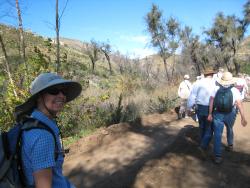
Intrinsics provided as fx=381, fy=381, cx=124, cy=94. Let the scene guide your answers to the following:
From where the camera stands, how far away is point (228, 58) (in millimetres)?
43406

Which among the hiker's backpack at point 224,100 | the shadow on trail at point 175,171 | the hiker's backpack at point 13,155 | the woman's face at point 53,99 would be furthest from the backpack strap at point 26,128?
the hiker's backpack at point 224,100

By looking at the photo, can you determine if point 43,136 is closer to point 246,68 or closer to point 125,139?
point 125,139

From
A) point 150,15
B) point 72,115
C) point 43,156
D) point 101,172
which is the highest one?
point 150,15

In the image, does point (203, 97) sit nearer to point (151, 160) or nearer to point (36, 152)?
point (151, 160)

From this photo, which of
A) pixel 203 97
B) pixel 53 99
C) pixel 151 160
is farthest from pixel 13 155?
pixel 203 97

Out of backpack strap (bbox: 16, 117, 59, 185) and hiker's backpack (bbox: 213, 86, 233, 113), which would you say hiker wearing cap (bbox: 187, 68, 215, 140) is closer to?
hiker's backpack (bbox: 213, 86, 233, 113)

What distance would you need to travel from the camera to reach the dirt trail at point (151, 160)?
6871 millimetres

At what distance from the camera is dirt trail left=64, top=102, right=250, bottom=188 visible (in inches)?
271

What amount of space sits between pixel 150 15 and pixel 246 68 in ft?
62.2

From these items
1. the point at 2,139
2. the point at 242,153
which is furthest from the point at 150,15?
the point at 2,139

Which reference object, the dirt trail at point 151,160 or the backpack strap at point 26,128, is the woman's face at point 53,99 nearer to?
the backpack strap at point 26,128

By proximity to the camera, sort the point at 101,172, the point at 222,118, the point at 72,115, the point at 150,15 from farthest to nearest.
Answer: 1. the point at 150,15
2. the point at 72,115
3. the point at 101,172
4. the point at 222,118

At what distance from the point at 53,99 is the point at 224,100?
5165 millimetres

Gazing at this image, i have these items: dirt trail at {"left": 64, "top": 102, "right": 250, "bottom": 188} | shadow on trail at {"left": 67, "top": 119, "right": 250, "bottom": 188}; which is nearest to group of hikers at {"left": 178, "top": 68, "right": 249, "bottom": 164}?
shadow on trail at {"left": 67, "top": 119, "right": 250, "bottom": 188}
